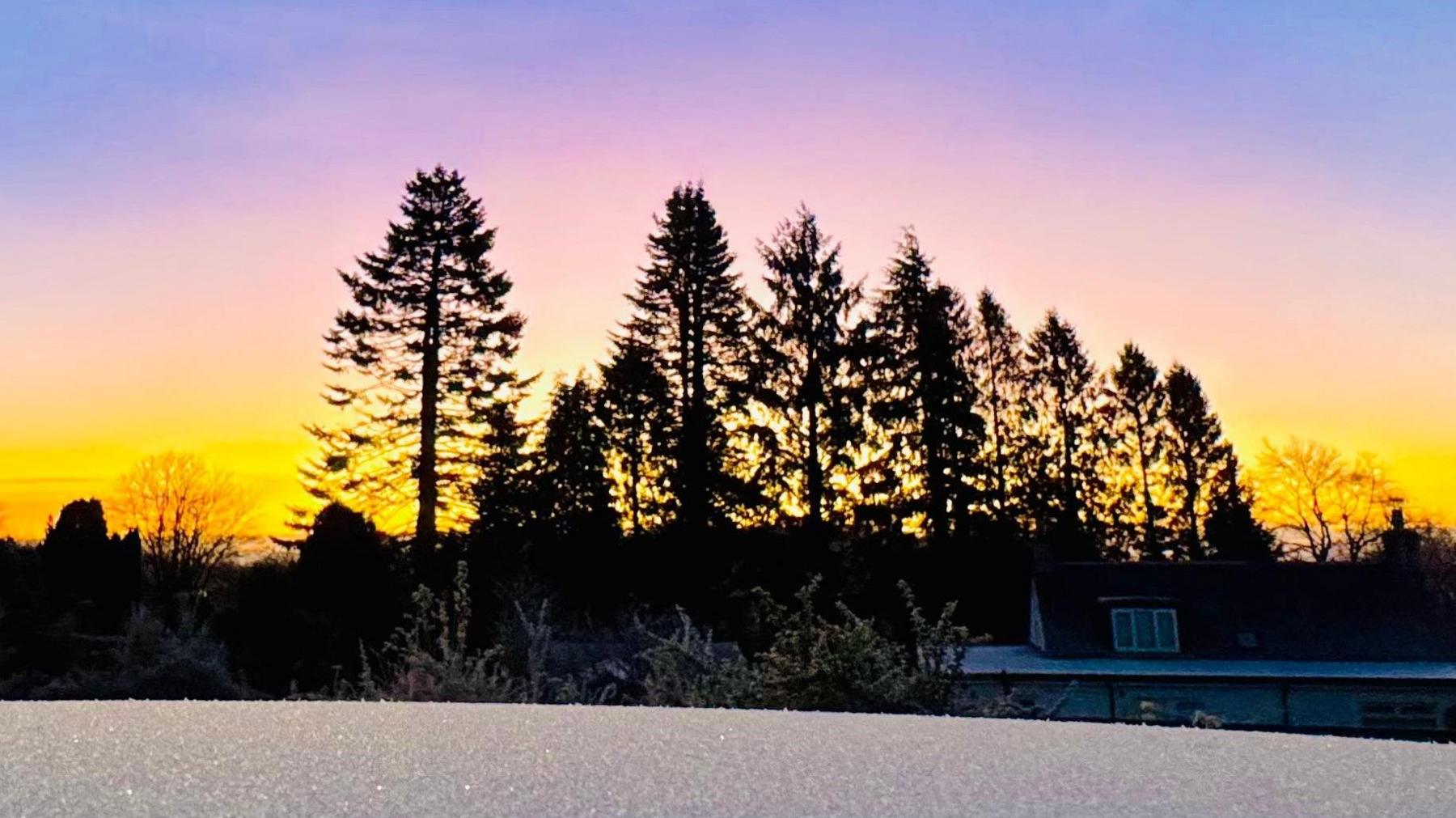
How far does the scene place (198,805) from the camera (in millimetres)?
1873

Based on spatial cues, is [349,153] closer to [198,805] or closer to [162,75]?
[162,75]

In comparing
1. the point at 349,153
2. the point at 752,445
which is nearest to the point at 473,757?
the point at 349,153

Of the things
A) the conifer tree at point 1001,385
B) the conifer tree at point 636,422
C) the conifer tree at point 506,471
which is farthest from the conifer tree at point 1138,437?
the conifer tree at point 506,471

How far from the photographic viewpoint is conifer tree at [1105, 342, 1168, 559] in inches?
1258

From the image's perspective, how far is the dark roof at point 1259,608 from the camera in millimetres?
21062

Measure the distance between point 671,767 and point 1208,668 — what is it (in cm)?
2020

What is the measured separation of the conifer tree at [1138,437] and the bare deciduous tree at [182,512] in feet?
83.3

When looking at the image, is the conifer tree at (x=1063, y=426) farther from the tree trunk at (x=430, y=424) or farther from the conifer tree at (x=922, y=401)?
the tree trunk at (x=430, y=424)

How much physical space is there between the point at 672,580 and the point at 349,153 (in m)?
18.0

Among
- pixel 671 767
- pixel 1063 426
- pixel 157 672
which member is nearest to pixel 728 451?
pixel 1063 426

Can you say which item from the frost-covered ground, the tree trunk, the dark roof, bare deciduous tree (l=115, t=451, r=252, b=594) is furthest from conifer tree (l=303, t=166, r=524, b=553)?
the frost-covered ground

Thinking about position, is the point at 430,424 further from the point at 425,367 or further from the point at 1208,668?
the point at 1208,668

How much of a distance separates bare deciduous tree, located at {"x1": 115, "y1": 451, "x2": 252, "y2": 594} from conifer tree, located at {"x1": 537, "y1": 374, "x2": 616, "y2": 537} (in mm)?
10102

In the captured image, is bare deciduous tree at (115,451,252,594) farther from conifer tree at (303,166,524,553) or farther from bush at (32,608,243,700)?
bush at (32,608,243,700)
